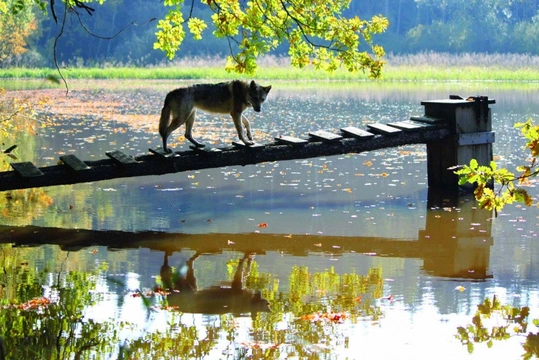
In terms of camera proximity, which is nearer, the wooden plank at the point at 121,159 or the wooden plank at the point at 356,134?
the wooden plank at the point at 121,159

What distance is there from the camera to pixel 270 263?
28.4 feet

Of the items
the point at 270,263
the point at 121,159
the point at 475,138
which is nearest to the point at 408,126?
the point at 475,138

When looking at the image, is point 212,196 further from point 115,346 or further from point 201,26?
point 115,346

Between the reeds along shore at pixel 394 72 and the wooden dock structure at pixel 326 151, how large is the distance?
85.0 ft

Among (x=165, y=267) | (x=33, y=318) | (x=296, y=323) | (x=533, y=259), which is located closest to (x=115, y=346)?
(x=33, y=318)

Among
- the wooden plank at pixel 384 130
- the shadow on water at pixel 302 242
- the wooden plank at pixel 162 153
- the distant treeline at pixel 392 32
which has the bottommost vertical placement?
the shadow on water at pixel 302 242

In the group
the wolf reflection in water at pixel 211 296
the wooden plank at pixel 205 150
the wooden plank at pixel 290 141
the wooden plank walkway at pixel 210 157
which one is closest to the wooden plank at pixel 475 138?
the wooden plank walkway at pixel 210 157

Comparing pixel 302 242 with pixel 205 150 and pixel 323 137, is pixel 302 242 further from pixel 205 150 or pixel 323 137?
pixel 323 137

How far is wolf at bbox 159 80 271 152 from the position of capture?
11.1 m

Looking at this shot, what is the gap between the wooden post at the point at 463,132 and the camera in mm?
12039

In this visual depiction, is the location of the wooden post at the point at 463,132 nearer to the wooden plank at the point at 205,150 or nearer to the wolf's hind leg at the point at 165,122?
the wooden plank at the point at 205,150

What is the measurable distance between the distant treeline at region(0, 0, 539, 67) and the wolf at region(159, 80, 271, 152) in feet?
146

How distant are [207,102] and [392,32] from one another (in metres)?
58.6

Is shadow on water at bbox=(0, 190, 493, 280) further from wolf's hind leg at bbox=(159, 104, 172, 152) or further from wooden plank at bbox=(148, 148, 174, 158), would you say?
wolf's hind leg at bbox=(159, 104, 172, 152)
